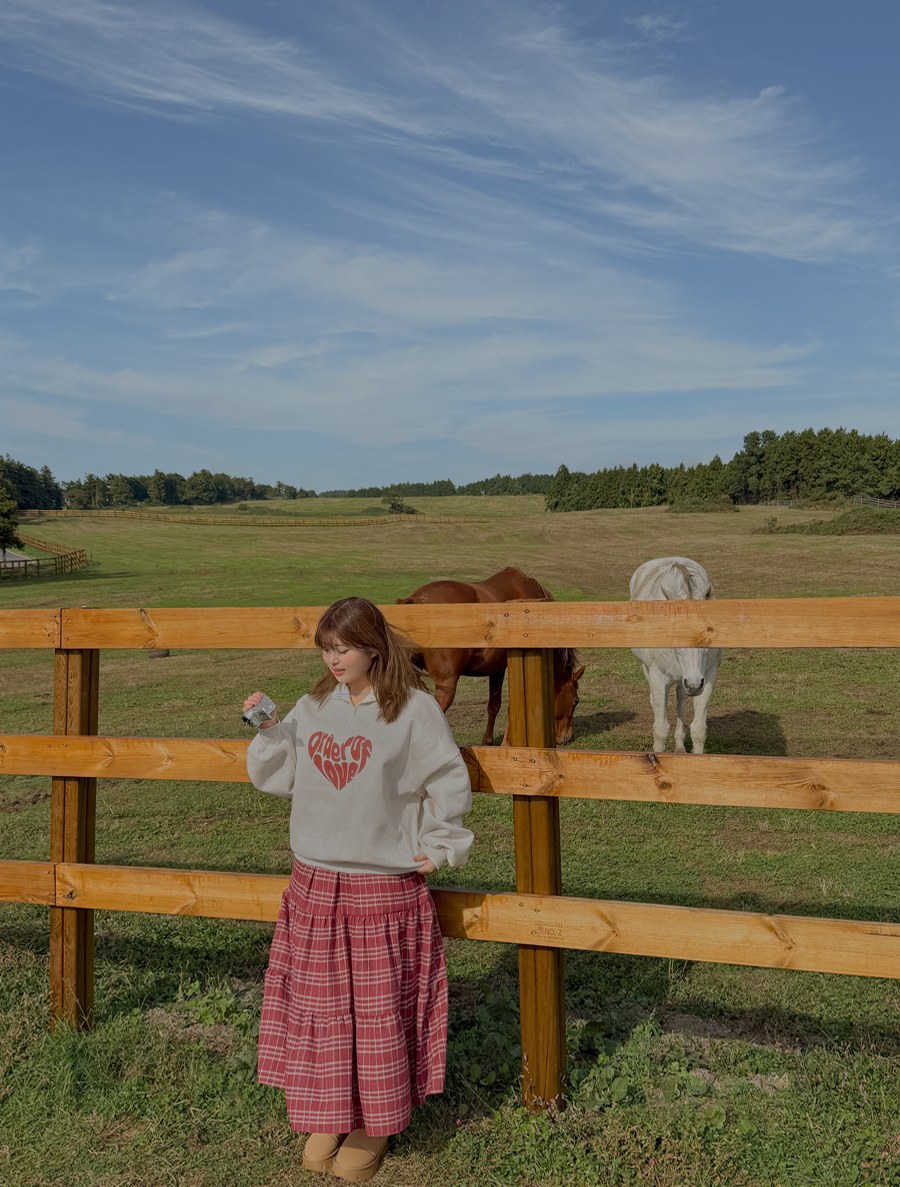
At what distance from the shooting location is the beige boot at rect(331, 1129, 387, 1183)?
3.30m

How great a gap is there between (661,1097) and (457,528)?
70.5 meters

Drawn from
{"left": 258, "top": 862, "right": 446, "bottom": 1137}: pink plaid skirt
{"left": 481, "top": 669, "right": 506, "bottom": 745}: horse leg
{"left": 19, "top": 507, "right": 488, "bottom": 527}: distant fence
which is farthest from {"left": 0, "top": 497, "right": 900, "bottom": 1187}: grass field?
{"left": 19, "top": 507, "right": 488, "bottom": 527}: distant fence

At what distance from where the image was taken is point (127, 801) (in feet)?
29.3

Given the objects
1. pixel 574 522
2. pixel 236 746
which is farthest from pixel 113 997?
pixel 574 522

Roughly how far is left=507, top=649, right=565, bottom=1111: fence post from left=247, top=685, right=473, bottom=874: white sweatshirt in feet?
1.06

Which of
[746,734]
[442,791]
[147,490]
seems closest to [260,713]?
[442,791]

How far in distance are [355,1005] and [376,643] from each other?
128 cm

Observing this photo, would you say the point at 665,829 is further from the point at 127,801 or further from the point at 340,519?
the point at 340,519

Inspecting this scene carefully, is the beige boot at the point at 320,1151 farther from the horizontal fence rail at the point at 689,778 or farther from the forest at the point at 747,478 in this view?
the forest at the point at 747,478

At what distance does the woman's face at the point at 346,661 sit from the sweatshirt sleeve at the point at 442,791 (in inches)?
11.4

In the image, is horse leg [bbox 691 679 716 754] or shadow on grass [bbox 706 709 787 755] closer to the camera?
horse leg [bbox 691 679 716 754]

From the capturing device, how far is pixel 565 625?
3.47 metres

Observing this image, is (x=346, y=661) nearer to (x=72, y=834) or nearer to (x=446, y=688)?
(x=72, y=834)

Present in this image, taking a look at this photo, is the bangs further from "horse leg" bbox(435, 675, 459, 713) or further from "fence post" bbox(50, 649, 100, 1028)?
"horse leg" bbox(435, 675, 459, 713)
